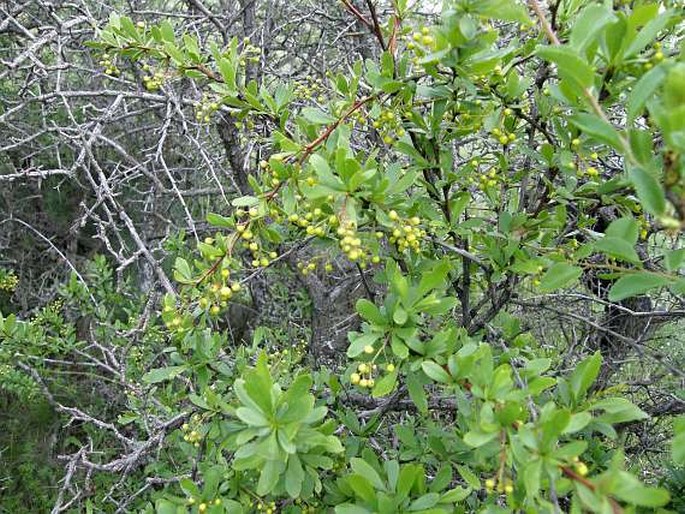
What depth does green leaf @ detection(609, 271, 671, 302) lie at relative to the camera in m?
0.92

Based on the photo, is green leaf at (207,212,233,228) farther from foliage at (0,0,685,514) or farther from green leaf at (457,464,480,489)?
green leaf at (457,464,480,489)

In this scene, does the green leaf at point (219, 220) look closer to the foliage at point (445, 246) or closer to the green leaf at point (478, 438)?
the foliage at point (445, 246)

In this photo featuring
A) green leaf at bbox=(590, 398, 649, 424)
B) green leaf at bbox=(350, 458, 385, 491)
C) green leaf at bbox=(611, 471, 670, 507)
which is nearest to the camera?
green leaf at bbox=(611, 471, 670, 507)

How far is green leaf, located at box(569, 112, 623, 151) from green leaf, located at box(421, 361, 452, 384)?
483mm

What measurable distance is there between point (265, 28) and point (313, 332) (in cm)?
144

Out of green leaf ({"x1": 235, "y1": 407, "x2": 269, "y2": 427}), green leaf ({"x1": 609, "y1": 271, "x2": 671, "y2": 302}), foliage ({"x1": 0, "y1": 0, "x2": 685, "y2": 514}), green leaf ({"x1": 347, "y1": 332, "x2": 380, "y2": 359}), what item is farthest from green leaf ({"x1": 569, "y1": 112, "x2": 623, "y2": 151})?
green leaf ({"x1": 235, "y1": 407, "x2": 269, "y2": 427})

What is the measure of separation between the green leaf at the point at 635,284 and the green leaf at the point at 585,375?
16 centimetres

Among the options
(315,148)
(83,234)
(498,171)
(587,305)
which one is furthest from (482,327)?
(83,234)

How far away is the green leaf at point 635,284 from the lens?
915 mm

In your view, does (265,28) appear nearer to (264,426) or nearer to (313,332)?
(313,332)

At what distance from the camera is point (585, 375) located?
1.08m

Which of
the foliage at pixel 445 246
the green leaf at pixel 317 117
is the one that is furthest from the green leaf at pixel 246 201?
the green leaf at pixel 317 117

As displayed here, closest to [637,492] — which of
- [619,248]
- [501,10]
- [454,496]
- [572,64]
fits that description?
[619,248]

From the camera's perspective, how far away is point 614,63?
36.7 inches
